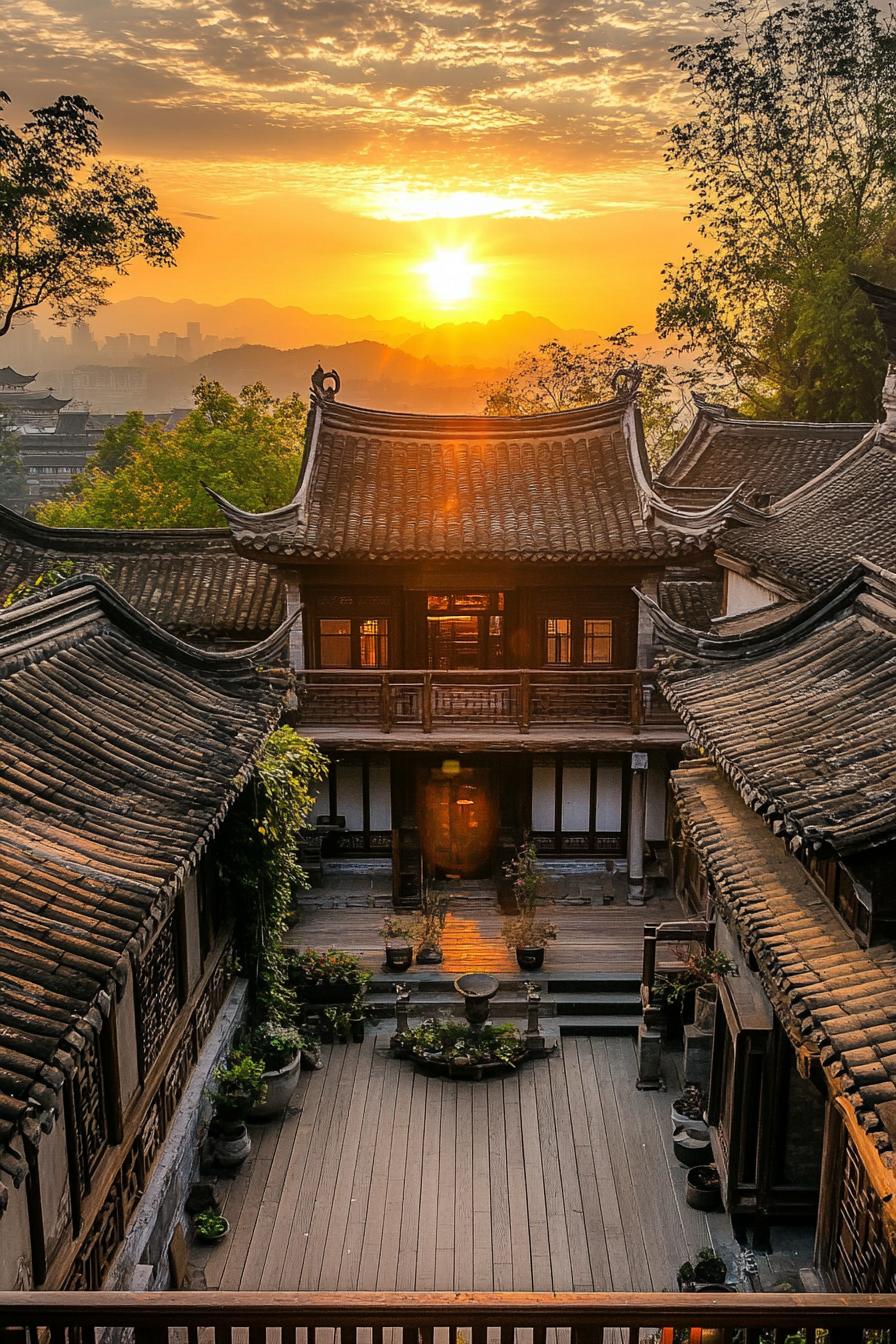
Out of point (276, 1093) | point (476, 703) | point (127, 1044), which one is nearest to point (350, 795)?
point (476, 703)

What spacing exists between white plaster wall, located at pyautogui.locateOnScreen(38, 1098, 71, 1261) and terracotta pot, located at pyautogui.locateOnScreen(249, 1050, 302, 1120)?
5.51m

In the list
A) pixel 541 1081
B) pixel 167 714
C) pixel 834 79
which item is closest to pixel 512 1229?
pixel 541 1081

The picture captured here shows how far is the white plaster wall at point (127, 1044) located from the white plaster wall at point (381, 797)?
10936 millimetres

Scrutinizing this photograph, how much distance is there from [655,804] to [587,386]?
30927mm

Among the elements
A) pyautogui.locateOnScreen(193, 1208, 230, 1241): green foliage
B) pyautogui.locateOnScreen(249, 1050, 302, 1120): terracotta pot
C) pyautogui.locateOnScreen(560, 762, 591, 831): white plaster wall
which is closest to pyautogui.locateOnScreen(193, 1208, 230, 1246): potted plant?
pyautogui.locateOnScreen(193, 1208, 230, 1241): green foliage

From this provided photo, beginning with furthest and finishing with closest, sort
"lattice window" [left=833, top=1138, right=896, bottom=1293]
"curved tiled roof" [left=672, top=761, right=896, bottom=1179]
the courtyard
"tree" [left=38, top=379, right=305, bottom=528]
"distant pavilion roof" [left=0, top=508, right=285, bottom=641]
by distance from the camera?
1. "tree" [left=38, top=379, right=305, bottom=528]
2. "distant pavilion roof" [left=0, top=508, right=285, bottom=641]
3. the courtyard
4. "lattice window" [left=833, top=1138, right=896, bottom=1293]
5. "curved tiled roof" [left=672, top=761, right=896, bottom=1179]

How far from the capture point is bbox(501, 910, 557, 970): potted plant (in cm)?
1612

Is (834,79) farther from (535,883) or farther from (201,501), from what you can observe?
(535,883)

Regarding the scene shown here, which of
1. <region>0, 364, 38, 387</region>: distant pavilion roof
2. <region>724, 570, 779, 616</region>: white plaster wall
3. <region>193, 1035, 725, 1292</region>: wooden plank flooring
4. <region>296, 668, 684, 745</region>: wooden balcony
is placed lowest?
<region>193, 1035, 725, 1292</region>: wooden plank flooring

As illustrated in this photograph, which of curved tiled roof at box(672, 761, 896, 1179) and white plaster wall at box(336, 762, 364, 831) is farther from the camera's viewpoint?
white plaster wall at box(336, 762, 364, 831)

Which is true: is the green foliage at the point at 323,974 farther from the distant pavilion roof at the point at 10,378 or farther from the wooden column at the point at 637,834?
the distant pavilion roof at the point at 10,378

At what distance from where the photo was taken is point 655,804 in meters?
19.6

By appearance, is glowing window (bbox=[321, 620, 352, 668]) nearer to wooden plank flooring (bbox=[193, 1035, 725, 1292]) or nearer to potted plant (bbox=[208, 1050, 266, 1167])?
wooden plank flooring (bbox=[193, 1035, 725, 1292])

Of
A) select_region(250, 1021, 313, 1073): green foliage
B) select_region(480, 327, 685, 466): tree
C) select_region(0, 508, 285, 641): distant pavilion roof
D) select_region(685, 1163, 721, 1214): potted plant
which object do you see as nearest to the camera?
select_region(685, 1163, 721, 1214): potted plant
